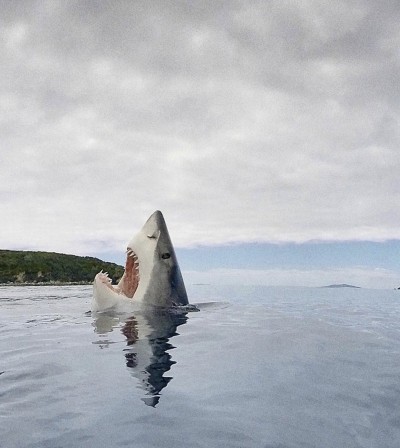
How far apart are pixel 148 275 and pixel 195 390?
5.84m

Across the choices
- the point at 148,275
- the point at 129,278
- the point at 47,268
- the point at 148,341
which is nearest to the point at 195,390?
the point at 148,341

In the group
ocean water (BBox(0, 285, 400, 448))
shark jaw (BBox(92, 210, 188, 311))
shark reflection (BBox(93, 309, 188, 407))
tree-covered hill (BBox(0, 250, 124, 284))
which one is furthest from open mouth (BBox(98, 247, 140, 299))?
tree-covered hill (BBox(0, 250, 124, 284))

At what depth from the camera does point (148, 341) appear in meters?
7.51

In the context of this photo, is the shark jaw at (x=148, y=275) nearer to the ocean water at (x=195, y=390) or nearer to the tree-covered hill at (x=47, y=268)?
the ocean water at (x=195, y=390)

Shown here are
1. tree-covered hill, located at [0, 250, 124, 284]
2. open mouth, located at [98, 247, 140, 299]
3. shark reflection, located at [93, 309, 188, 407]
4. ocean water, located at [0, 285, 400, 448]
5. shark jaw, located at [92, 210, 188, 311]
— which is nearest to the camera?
ocean water, located at [0, 285, 400, 448]

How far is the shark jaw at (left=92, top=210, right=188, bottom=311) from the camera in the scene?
10344mm

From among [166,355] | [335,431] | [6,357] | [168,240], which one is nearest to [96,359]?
[166,355]

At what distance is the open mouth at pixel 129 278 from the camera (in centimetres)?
1051

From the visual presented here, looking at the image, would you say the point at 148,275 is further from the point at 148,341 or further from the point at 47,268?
the point at 47,268

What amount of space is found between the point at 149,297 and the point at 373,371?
5585 millimetres

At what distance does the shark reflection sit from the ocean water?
0.02 metres

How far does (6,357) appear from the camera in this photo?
21.2 feet

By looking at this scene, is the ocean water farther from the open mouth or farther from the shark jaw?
the open mouth

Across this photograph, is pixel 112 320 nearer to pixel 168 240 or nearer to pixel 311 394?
pixel 168 240
